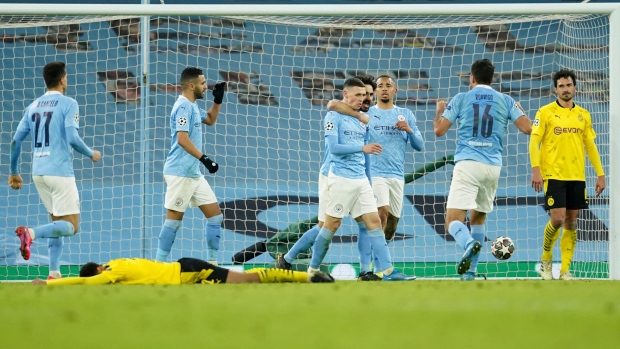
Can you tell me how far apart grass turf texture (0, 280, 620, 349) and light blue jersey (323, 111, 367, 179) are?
184cm

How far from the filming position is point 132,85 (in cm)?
1226

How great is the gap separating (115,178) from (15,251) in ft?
5.34

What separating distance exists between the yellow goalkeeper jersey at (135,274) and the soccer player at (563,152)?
373cm

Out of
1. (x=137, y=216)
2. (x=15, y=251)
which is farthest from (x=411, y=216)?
(x=15, y=251)

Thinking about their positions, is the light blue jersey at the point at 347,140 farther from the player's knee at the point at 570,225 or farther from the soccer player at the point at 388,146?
the player's knee at the point at 570,225

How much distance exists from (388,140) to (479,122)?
1.23 m

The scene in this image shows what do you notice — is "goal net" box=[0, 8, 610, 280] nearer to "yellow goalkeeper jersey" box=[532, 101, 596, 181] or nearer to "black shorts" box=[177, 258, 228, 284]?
"yellow goalkeeper jersey" box=[532, 101, 596, 181]

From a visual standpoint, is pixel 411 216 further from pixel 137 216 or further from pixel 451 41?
pixel 137 216

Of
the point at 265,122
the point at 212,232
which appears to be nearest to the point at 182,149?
the point at 212,232

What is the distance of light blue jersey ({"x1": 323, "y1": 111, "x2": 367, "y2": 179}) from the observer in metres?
A: 7.74

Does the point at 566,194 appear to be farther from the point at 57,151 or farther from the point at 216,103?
the point at 57,151

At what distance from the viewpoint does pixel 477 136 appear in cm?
784

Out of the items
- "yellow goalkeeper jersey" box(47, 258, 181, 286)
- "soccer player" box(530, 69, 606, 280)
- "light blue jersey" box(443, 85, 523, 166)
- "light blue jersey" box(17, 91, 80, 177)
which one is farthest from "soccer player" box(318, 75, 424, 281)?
"yellow goalkeeper jersey" box(47, 258, 181, 286)

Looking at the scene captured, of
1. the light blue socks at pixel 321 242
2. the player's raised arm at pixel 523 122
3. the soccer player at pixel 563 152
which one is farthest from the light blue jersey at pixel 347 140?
the soccer player at pixel 563 152
